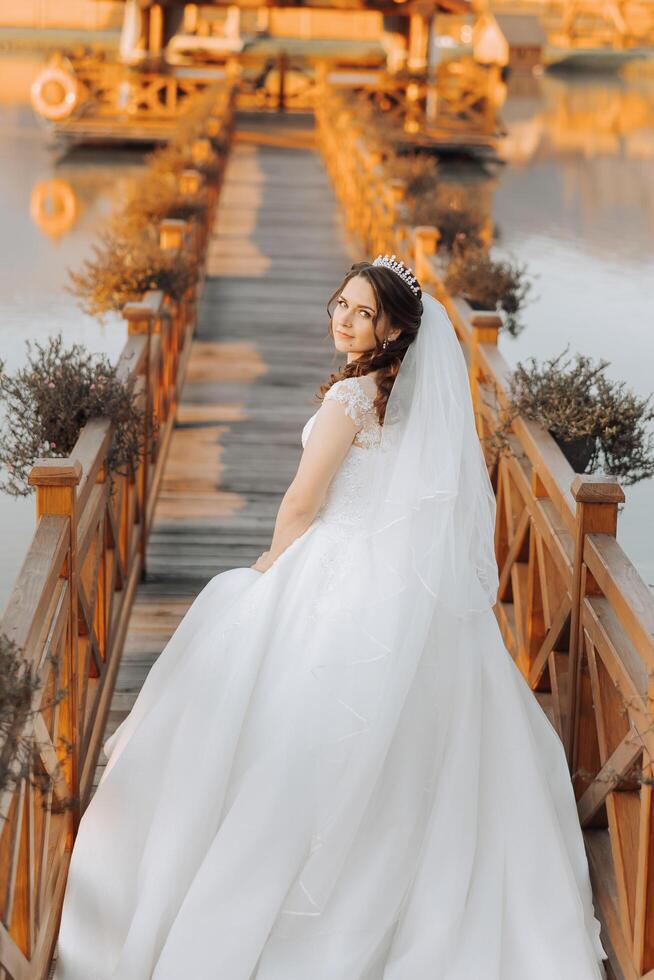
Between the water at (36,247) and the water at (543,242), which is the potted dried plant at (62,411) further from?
the water at (543,242)

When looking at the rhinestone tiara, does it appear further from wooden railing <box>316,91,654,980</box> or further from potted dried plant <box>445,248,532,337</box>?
potted dried plant <box>445,248,532,337</box>

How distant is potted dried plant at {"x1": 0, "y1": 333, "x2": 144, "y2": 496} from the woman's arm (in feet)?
3.31

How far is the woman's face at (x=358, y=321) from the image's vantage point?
304cm

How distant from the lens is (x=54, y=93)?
1802cm

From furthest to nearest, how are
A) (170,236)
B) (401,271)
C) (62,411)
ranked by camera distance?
(170,236), (62,411), (401,271)

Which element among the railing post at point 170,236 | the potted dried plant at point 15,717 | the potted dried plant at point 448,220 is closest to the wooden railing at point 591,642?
the potted dried plant at point 15,717

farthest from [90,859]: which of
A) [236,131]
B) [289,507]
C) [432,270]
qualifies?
[236,131]

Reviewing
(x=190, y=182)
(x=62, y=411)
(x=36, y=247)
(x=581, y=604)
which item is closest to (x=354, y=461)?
(x=581, y=604)

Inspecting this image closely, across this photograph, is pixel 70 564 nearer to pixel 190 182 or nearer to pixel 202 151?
pixel 190 182

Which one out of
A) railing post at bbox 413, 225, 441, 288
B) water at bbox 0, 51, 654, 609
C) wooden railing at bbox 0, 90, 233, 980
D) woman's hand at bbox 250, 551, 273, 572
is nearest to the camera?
wooden railing at bbox 0, 90, 233, 980

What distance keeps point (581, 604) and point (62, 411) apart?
1.64 meters

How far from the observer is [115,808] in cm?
300

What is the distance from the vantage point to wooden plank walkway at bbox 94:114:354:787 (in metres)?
5.06

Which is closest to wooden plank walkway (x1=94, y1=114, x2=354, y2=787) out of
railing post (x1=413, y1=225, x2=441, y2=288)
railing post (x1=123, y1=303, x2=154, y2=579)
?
railing post (x1=123, y1=303, x2=154, y2=579)
